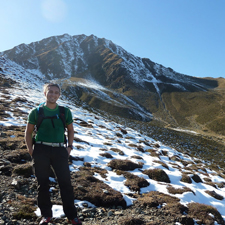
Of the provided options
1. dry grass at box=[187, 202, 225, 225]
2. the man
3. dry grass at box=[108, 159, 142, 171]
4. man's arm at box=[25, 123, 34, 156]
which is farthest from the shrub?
man's arm at box=[25, 123, 34, 156]

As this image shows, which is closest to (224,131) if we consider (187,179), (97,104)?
(97,104)

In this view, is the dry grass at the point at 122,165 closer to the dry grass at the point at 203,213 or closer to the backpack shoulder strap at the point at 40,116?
the dry grass at the point at 203,213

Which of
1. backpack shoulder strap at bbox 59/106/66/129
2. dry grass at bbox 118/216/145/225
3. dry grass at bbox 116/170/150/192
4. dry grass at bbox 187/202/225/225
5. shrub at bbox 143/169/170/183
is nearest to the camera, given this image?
backpack shoulder strap at bbox 59/106/66/129

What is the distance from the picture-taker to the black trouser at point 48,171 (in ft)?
15.2

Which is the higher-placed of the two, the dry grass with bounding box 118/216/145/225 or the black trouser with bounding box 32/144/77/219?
the black trouser with bounding box 32/144/77/219

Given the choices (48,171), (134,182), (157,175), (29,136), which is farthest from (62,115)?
(157,175)

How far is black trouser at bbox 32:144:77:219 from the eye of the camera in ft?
15.2

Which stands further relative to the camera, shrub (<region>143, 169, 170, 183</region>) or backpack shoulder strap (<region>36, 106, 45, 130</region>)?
shrub (<region>143, 169, 170, 183</region>)

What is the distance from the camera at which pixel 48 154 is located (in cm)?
465

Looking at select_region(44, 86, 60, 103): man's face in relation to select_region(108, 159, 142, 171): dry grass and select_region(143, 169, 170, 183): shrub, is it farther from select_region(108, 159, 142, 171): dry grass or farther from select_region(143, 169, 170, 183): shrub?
select_region(143, 169, 170, 183): shrub

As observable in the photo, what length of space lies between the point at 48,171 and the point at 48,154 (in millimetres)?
559

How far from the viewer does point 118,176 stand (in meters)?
10.8

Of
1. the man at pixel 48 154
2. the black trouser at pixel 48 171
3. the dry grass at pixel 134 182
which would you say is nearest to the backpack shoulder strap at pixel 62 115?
the man at pixel 48 154

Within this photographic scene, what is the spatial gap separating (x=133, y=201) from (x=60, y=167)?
15.5 ft
